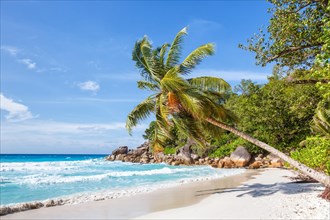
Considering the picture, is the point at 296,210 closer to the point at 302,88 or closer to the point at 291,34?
the point at 291,34

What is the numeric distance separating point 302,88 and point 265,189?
5587 millimetres

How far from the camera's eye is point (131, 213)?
12.1 meters

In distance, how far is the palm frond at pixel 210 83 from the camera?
44.6ft

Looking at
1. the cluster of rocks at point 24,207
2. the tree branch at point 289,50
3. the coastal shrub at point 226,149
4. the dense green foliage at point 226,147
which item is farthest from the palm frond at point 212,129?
the dense green foliage at point 226,147

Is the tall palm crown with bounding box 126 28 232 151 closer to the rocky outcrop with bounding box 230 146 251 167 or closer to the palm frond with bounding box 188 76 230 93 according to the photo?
the palm frond with bounding box 188 76 230 93

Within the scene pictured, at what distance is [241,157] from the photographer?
117ft

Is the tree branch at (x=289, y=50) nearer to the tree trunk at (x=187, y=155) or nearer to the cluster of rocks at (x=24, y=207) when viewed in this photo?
the cluster of rocks at (x=24, y=207)

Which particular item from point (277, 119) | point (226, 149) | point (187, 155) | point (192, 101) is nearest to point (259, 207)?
point (192, 101)

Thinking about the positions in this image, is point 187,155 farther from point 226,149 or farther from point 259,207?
point 259,207

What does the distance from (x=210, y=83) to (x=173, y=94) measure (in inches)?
81.6

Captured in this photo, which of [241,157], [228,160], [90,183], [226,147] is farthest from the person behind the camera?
[226,147]

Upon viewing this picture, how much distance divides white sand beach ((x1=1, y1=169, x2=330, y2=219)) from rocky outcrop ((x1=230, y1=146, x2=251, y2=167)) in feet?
62.5

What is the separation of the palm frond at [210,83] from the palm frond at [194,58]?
1.91ft

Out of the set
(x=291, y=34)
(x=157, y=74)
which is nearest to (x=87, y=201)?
(x=157, y=74)
